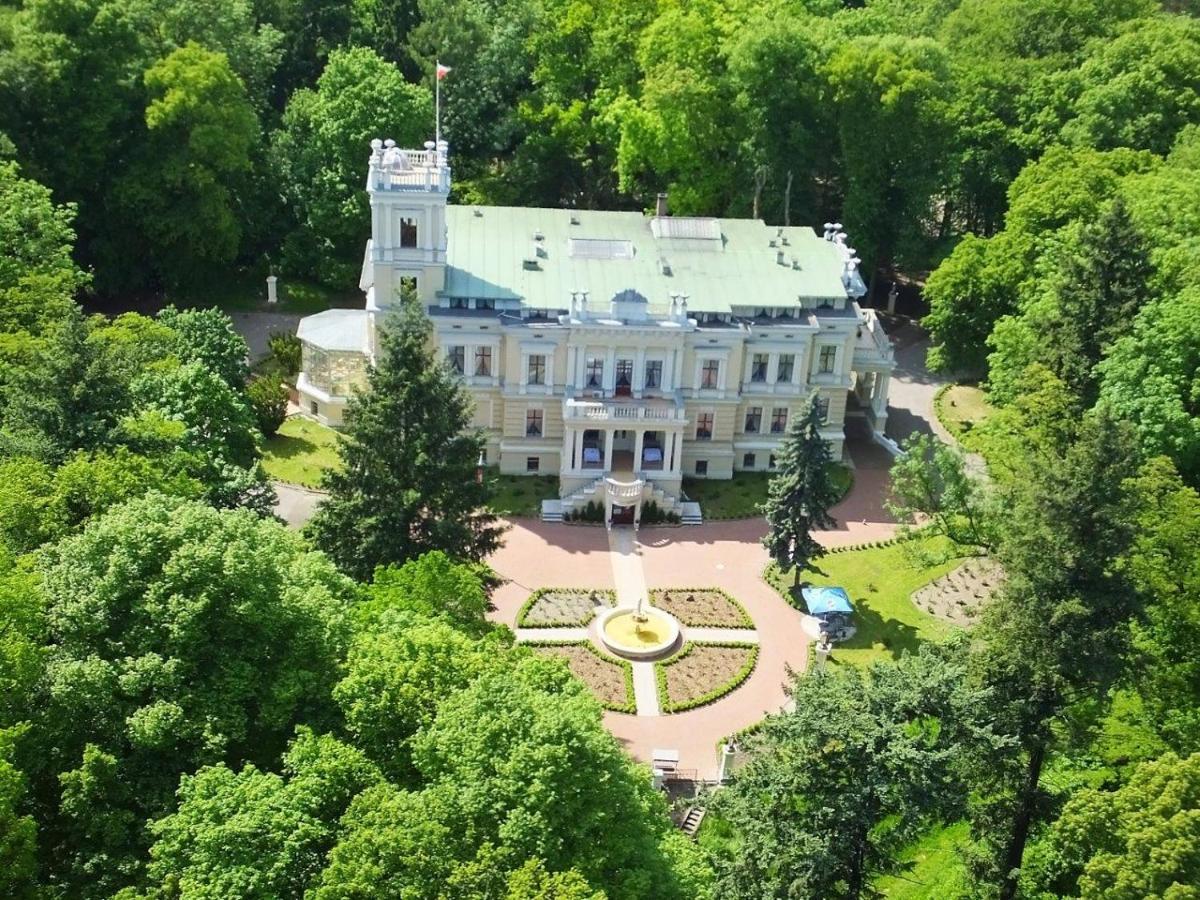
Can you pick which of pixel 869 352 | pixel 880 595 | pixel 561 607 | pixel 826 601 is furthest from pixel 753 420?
pixel 561 607

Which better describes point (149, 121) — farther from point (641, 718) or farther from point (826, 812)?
point (826, 812)

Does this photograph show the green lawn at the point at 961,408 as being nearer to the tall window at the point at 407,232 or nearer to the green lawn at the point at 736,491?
the green lawn at the point at 736,491

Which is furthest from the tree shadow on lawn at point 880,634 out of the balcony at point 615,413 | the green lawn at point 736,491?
the balcony at point 615,413

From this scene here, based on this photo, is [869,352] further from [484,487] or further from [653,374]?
[484,487]

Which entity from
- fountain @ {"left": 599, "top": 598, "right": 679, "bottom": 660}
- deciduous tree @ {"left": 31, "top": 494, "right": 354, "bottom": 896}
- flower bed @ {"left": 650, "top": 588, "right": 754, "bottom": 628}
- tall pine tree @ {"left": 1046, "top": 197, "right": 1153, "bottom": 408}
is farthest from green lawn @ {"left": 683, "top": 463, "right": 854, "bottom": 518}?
deciduous tree @ {"left": 31, "top": 494, "right": 354, "bottom": 896}

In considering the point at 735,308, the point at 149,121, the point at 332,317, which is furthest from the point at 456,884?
the point at 149,121

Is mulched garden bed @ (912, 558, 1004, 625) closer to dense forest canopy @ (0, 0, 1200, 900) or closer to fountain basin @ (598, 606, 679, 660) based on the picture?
dense forest canopy @ (0, 0, 1200, 900)
